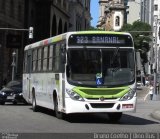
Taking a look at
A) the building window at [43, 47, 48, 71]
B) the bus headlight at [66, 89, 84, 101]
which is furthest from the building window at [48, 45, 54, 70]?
the bus headlight at [66, 89, 84, 101]

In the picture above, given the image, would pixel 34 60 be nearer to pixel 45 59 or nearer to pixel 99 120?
pixel 45 59

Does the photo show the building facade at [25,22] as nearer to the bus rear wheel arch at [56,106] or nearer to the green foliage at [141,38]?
the green foliage at [141,38]

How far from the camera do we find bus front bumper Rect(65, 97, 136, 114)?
774 inches

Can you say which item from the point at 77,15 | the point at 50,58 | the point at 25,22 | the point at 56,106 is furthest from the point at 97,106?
the point at 77,15

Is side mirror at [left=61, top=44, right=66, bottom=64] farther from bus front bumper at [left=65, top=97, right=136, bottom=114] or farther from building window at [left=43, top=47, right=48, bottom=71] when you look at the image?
building window at [left=43, top=47, right=48, bottom=71]

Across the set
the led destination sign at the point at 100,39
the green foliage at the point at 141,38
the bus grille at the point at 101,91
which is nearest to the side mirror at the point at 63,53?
the led destination sign at the point at 100,39

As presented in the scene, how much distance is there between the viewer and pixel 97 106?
19.8 m

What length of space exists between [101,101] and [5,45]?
4782 cm

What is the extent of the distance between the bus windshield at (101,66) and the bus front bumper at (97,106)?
62 cm

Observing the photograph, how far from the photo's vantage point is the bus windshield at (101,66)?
1986 cm

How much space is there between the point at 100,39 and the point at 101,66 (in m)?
1.04

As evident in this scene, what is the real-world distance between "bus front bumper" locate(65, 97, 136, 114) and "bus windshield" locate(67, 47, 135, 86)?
62 cm

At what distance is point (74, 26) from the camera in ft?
389

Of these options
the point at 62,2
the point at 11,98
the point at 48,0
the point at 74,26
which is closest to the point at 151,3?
the point at 74,26
